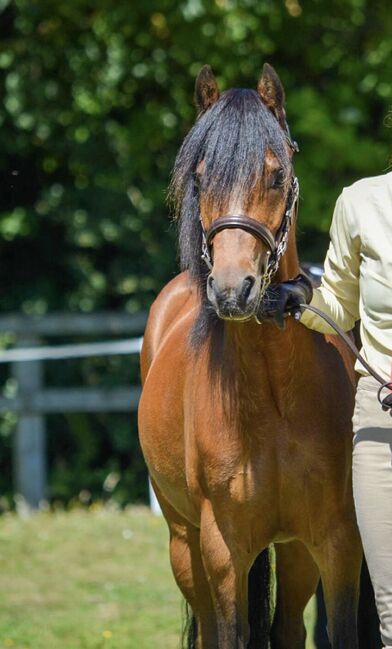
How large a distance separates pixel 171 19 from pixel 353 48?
1760 mm

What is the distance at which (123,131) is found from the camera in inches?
427

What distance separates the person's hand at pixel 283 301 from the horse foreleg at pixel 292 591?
116 centimetres

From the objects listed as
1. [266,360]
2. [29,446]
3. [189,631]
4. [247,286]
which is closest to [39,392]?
[29,446]

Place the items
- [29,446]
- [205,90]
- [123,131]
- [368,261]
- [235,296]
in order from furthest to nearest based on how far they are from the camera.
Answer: [123,131] < [29,446] < [205,90] < [368,261] < [235,296]

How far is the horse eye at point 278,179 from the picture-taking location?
361 cm

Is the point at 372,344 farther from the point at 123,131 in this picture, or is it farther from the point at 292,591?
the point at 123,131

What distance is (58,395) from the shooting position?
32.2ft

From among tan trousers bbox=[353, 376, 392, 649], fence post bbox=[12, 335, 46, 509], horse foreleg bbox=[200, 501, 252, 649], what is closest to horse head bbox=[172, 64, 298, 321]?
tan trousers bbox=[353, 376, 392, 649]

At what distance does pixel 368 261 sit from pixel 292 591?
1642 mm

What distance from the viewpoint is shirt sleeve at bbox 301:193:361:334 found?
349cm

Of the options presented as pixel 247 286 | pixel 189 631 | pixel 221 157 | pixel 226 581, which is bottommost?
pixel 189 631

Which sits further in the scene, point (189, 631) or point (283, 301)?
point (189, 631)

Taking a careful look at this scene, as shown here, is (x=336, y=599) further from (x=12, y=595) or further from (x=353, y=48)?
(x=353, y=48)

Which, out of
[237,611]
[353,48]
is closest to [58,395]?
[353,48]
